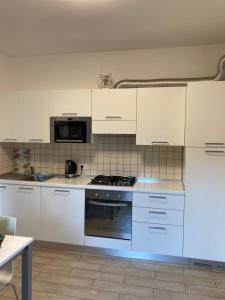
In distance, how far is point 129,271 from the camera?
2701 millimetres

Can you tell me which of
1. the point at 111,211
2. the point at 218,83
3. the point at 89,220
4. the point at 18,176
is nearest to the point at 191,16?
the point at 218,83

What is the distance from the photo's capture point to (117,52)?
3.36m

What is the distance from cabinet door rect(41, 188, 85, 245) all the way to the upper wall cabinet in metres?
0.84

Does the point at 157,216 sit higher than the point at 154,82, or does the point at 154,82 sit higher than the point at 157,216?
the point at 154,82

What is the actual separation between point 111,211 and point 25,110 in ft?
5.66

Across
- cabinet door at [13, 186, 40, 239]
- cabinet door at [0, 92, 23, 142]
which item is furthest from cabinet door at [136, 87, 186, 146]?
cabinet door at [0, 92, 23, 142]

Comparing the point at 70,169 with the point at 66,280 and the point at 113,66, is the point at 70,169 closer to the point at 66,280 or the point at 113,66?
the point at 66,280

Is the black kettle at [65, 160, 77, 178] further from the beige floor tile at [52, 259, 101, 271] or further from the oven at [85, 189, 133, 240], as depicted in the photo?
the beige floor tile at [52, 259, 101, 271]

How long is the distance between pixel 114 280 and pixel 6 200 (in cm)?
169

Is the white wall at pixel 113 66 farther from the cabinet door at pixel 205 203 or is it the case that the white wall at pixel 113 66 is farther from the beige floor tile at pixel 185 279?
the beige floor tile at pixel 185 279

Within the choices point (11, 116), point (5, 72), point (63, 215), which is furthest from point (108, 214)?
point (5, 72)

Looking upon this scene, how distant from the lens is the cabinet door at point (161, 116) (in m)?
2.84

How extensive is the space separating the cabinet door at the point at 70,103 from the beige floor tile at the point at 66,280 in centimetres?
184

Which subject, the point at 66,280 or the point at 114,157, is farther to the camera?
the point at 114,157
